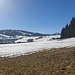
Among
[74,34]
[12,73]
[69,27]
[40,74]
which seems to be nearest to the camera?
[40,74]

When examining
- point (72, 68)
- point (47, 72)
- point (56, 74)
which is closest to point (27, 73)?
point (47, 72)

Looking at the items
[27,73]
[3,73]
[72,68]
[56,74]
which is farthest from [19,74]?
[72,68]

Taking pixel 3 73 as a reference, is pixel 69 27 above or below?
above

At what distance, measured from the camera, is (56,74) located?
12773 millimetres

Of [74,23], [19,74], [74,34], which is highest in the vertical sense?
[74,23]

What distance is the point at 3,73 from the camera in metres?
15.0

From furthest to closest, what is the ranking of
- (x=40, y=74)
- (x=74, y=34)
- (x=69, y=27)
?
(x=69, y=27) < (x=74, y=34) < (x=40, y=74)

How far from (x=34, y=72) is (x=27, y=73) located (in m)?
0.56

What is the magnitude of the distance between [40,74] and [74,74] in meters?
2.55

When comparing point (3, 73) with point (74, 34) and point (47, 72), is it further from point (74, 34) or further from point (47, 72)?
point (74, 34)

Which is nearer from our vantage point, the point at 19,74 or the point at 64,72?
the point at 64,72

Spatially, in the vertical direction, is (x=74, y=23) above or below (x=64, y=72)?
above

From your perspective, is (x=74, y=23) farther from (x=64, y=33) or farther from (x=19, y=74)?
(x=19, y=74)

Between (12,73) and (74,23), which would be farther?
(74,23)
